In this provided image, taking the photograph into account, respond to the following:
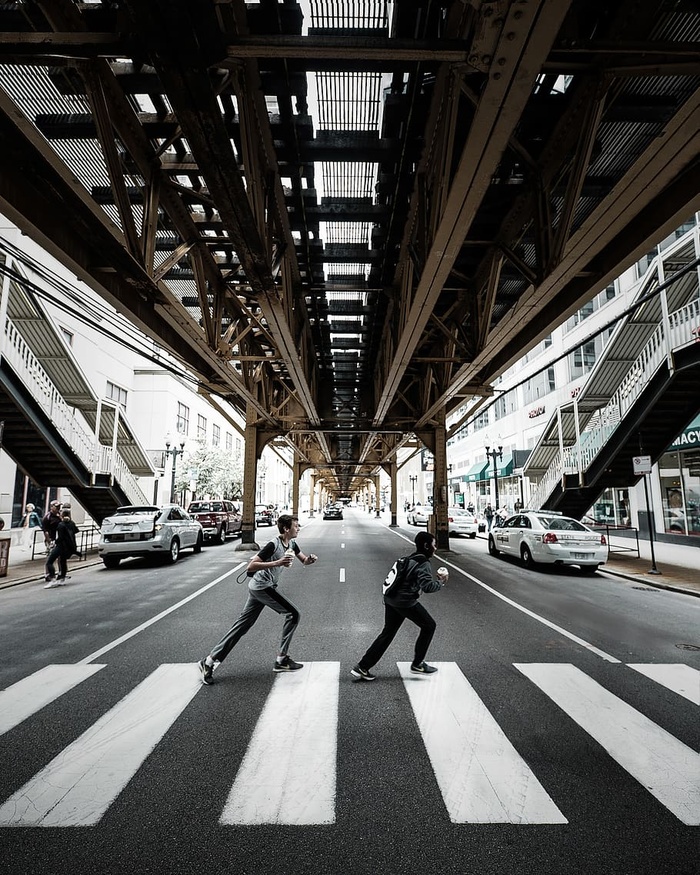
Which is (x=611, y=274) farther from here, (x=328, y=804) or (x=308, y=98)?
(x=328, y=804)

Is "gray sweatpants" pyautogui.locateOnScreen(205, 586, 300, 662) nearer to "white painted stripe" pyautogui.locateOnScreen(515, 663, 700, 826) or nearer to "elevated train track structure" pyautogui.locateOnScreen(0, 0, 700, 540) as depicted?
"white painted stripe" pyautogui.locateOnScreen(515, 663, 700, 826)

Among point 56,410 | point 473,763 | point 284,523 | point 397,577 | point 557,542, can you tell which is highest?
point 56,410

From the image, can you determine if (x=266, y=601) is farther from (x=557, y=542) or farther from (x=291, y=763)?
(x=557, y=542)

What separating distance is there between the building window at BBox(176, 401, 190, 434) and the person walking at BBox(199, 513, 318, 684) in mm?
35959

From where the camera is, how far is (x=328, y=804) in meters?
3.12

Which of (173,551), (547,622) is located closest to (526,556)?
(547,622)

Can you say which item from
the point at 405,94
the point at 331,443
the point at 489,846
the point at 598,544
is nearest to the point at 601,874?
the point at 489,846

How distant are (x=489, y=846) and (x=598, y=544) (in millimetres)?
12625

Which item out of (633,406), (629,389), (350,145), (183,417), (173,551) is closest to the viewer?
(350,145)

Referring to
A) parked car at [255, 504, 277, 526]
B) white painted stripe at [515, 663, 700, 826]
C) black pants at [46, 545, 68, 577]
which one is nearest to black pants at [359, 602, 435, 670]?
white painted stripe at [515, 663, 700, 826]

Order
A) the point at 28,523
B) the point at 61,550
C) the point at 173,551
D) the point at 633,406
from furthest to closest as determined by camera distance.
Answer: the point at 28,523
the point at 173,551
the point at 633,406
the point at 61,550

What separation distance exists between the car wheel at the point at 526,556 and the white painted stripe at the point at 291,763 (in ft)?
37.2

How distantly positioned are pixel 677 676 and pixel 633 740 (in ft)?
6.80

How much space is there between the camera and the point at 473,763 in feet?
11.9
